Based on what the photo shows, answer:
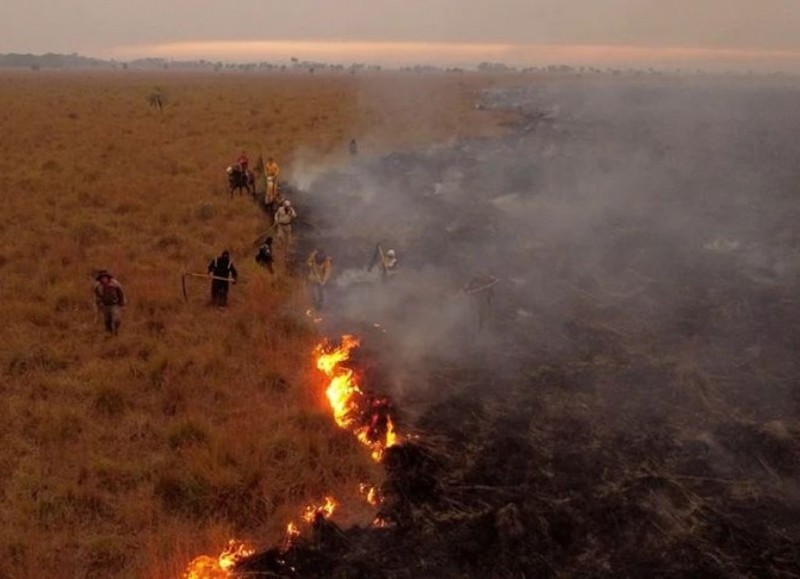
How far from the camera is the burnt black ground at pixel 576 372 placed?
7121 millimetres

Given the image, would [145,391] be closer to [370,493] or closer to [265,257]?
[370,493]

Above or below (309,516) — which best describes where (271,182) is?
above

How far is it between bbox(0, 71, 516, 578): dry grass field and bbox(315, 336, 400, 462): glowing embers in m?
0.29

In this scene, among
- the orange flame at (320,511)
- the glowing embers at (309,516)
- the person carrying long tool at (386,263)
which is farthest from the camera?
the person carrying long tool at (386,263)

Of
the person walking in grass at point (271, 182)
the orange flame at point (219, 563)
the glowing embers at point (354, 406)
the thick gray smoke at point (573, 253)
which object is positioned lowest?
the orange flame at point (219, 563)

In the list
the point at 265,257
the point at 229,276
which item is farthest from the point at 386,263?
the point at 229,276

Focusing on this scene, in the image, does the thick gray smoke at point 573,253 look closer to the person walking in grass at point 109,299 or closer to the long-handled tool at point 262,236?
the long-handled tool at point 262,236

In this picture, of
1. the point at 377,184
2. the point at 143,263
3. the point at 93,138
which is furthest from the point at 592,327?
the point at 93,138

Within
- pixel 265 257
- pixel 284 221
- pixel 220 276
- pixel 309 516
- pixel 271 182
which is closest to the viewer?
pixel 309 516

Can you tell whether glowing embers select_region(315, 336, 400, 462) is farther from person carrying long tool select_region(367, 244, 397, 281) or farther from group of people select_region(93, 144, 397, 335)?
person carrying long tool select_region(367, 244, 397, 281)

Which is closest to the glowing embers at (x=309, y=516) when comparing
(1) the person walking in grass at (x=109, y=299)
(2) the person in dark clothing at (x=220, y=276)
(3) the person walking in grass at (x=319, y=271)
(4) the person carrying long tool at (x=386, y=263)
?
(1) the person walking in grass at (x=109, y=299)

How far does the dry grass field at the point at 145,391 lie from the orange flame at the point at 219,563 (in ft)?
0.43

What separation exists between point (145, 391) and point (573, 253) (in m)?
12.0

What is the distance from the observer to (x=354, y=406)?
32.1ft
